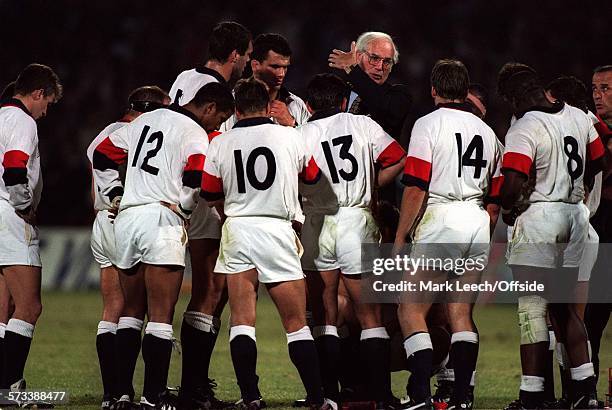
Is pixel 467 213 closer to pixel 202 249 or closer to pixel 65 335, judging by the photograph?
pixel 202 249

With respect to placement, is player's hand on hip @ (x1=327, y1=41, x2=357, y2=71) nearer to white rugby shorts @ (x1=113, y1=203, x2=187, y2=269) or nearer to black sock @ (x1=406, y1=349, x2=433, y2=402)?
white rugby shorts @ (x1=113, y1=203, x2=187, y2=269)

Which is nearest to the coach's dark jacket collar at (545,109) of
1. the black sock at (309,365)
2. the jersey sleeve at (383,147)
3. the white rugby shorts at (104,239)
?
the jersey sleeve at (383,147)

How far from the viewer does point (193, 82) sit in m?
8.29

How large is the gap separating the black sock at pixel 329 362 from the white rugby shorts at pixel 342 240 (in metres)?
0.52

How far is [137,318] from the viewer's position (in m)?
7.63

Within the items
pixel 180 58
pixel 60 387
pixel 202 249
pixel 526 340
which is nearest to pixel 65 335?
pixel 60 387

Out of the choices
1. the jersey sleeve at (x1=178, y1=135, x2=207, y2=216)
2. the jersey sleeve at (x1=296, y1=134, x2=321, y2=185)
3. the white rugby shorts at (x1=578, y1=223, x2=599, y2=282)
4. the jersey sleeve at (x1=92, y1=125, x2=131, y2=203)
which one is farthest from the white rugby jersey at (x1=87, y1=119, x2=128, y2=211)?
the white rugby shorts at (x1=578, y1=223, x2=599, y2=282)

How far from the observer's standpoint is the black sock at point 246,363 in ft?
23.4

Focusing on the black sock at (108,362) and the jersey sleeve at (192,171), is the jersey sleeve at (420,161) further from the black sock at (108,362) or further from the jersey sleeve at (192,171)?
the black sock at (108,362)

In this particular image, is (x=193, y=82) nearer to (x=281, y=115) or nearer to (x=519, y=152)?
(x=281, y=115)

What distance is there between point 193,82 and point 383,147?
1.64m

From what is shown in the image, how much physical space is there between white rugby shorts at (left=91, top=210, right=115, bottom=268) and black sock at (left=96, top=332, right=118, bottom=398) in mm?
594

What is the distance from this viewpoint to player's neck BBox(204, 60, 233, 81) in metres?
8.34

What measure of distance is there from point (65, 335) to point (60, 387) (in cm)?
455
